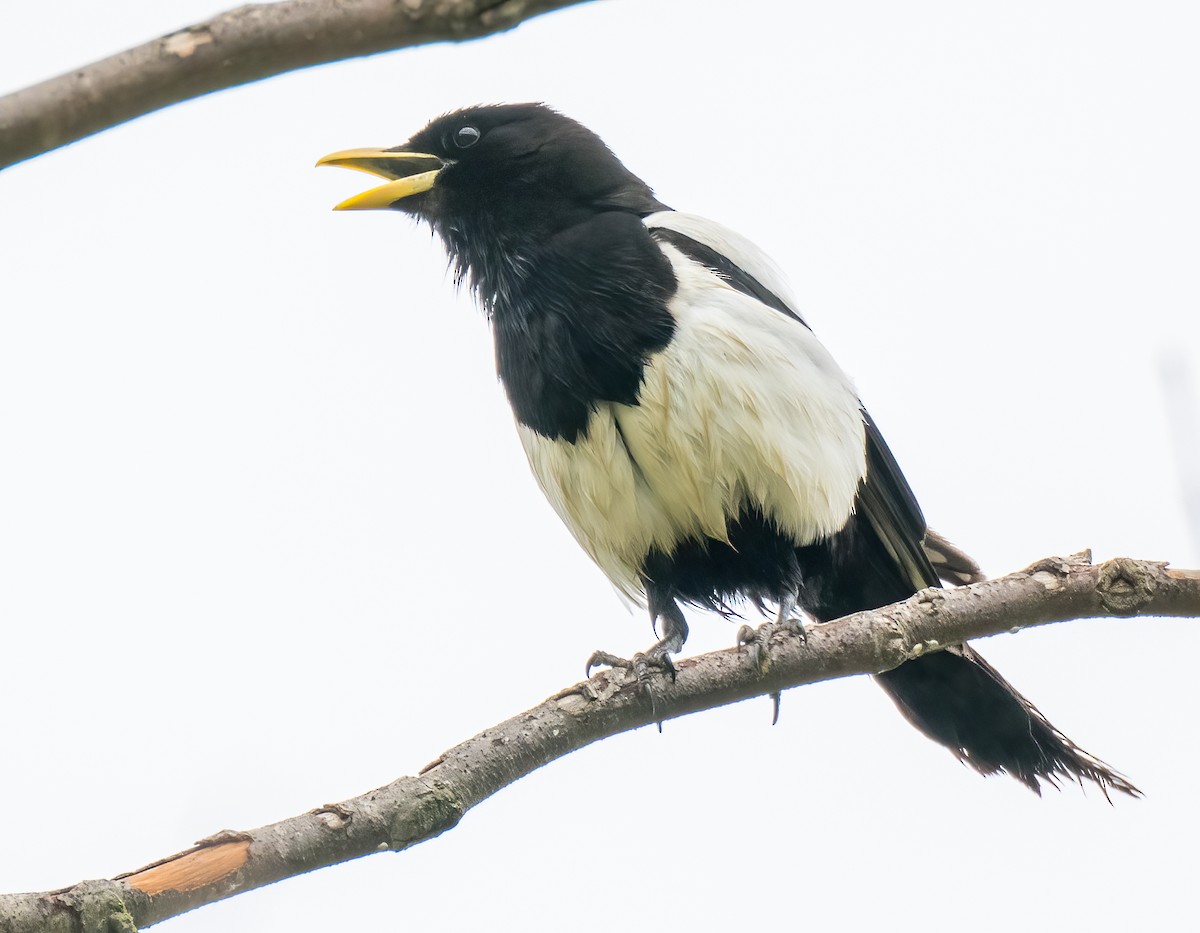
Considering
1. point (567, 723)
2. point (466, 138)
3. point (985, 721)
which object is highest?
point (466, 138)

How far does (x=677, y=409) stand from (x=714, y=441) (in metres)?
0.14

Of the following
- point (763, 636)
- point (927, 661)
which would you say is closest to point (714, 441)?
point (763, 636)

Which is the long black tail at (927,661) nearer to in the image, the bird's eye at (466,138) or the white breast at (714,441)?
the white breast at (714,441)

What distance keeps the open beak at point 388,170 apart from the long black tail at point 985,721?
2.31 meters

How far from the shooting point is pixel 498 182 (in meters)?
4.49

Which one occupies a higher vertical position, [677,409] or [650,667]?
[677,409]

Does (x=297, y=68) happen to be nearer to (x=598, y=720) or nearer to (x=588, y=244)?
(x=598, y=720)

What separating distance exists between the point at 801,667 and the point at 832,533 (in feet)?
3.27

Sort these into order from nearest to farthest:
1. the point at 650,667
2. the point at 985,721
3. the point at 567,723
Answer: the point at 567,723 < the point at 650,667 < the point at 985,721

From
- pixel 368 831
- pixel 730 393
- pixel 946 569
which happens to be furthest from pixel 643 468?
pixel 368 831

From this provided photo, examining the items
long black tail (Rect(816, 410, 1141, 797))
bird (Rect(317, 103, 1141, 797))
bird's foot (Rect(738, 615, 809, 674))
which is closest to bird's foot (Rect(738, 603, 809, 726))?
bird's foot (Rect(738, 615, 809, 674))

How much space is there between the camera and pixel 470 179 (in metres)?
4.51

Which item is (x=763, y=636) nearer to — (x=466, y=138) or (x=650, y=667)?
(x=650, y=667)

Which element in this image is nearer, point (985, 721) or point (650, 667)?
point (650, 667)
